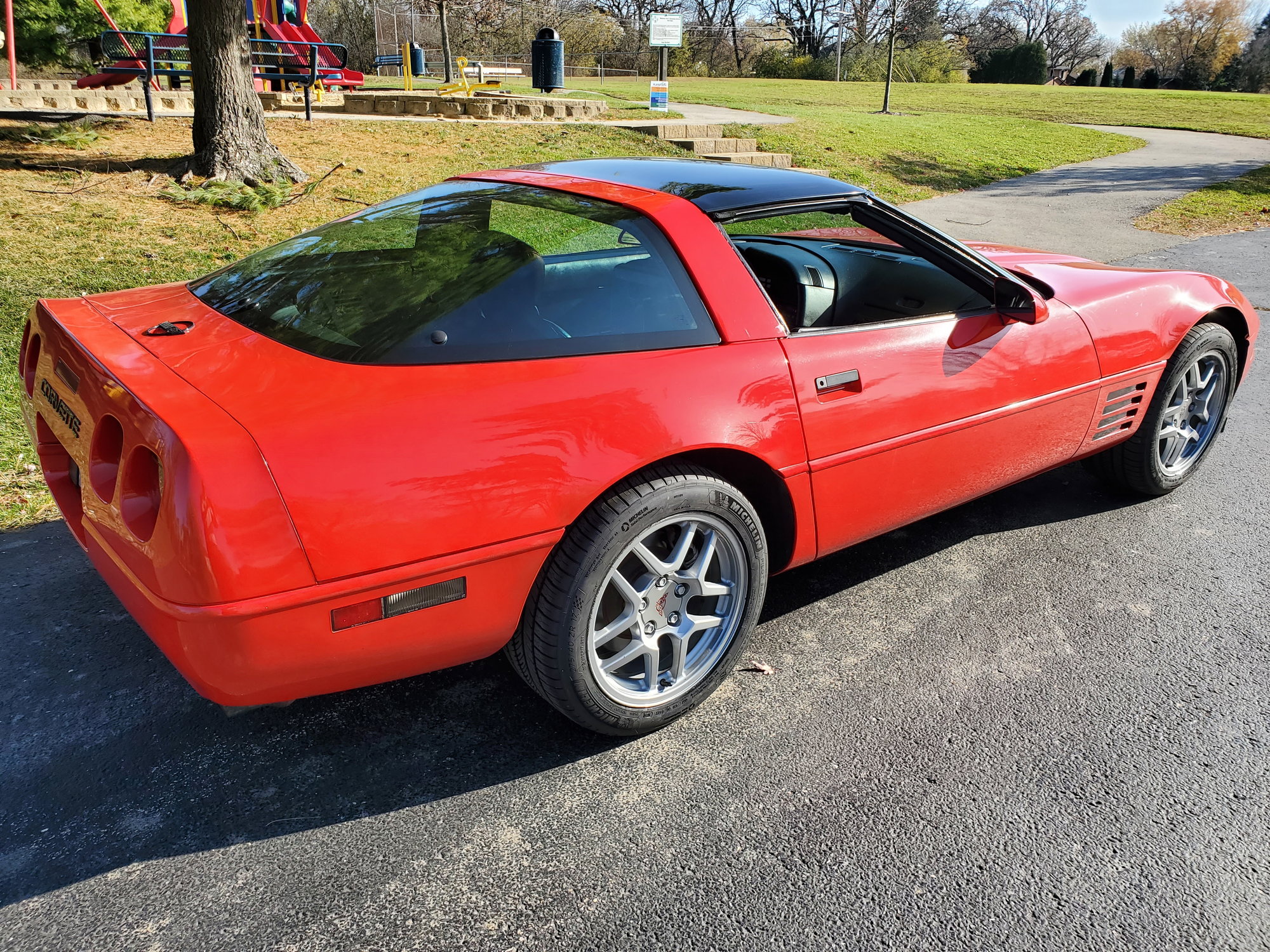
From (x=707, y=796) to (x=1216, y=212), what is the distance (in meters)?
13.7

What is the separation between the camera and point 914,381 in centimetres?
291

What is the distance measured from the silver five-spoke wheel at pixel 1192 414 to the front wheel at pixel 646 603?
2.29m

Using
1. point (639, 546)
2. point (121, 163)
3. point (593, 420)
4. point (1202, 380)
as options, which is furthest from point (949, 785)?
point (121, 163)

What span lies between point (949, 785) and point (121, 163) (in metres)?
9.30

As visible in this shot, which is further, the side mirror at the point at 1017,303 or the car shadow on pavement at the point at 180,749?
the side mirror at the point at 1017,303

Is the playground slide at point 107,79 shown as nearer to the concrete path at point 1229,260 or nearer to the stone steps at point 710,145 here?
the stone steps at point 710,145

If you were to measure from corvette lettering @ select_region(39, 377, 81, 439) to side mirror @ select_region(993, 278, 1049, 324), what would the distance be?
2735mm

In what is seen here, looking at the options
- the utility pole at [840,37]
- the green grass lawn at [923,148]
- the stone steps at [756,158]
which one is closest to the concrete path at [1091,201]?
the green grass lawn at [923,148]

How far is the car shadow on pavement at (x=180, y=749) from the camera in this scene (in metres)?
2.15

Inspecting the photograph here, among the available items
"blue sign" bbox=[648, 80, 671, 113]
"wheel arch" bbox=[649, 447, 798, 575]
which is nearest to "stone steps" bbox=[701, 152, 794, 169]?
"blue sign" bbox=[648, 80, 671, 113]

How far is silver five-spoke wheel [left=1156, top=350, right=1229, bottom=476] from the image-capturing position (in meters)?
3.92

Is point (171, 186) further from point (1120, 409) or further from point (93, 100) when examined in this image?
point (1120, 409)

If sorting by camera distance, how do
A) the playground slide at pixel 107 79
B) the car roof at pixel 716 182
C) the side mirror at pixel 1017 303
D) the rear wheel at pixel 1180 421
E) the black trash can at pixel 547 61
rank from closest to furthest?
1. the car roof at pixel 716 182
2. the side mirror at pixel 1017 303
3. the rear wheel at pixel 1180 421
4. the playground slide at pixel 107 79
5. the black trash can at pixel 547 61

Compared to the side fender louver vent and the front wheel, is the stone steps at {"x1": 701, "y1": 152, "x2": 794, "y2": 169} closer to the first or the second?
the side fender louver vent
